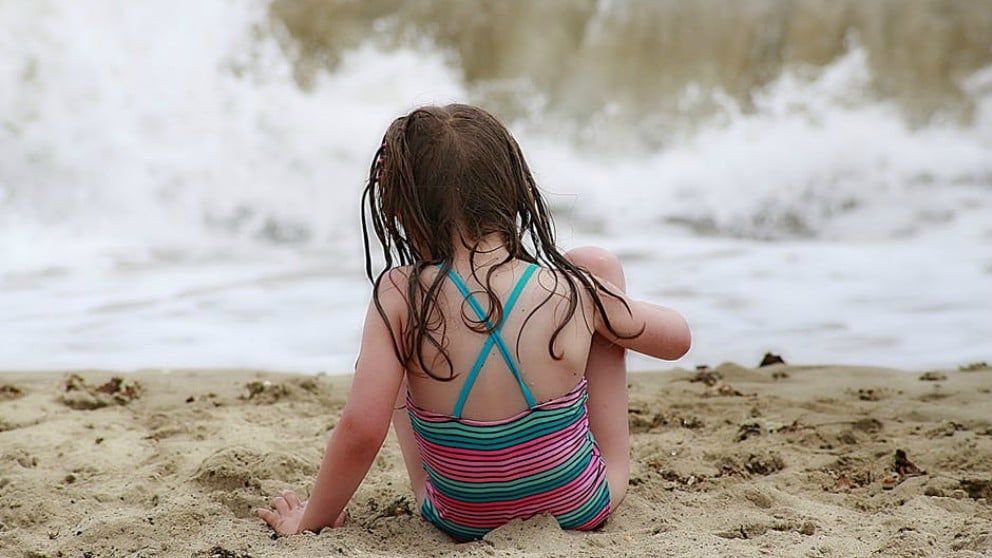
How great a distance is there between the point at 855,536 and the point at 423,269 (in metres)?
0.95

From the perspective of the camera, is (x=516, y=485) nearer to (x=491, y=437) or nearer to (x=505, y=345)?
(x=491, y=437)

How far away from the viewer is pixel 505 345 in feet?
6.42

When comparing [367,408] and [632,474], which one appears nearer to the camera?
[367,408]

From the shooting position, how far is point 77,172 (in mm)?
7480

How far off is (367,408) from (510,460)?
28 cm

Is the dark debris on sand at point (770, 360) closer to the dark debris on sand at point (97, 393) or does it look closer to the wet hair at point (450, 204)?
the wet hair at point (450, 204)

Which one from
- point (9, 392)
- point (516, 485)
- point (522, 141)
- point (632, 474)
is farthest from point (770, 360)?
point (522, 141)

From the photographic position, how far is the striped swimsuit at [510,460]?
1979 mm

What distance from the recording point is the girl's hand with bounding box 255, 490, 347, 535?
6.89ft

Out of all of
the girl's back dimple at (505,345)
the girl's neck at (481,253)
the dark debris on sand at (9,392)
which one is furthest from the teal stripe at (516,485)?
the dark debris on sand at (9,392)

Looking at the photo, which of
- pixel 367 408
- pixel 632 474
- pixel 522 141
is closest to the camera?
pixel 367 408

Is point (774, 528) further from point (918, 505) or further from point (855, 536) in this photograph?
point (918, 505)

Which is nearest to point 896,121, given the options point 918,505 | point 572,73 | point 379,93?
point 572,73

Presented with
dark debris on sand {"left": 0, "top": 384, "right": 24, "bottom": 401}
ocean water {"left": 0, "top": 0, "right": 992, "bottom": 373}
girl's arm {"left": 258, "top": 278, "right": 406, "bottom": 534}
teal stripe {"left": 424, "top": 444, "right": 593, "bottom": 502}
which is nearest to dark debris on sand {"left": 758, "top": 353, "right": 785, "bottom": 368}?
ocean water {"left": 0, "top": 0, "right": 992, "bottom": 373}
